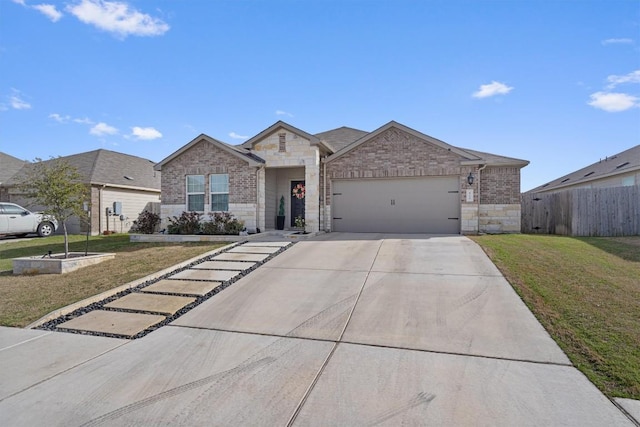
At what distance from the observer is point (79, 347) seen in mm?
4086

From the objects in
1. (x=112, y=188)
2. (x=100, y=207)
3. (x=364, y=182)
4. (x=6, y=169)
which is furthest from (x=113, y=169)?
(x=364, y=182)

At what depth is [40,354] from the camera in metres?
3.90

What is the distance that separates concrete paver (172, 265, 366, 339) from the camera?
4.52m

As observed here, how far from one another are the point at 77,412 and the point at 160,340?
1.48 m

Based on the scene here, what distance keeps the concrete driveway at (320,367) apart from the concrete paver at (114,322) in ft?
1.05

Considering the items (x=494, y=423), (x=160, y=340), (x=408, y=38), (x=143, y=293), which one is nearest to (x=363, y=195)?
(x=408, y=38)

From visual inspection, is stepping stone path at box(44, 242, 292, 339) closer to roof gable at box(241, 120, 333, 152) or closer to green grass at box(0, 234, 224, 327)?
green grass at box(0, 234, 224, 327)

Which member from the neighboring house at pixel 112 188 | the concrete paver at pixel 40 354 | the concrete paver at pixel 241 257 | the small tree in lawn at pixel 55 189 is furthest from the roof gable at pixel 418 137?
the neighboring house at pixel 112 188

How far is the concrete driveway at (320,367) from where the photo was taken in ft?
8.78

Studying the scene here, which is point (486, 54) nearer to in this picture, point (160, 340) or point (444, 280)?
point (444, 280)

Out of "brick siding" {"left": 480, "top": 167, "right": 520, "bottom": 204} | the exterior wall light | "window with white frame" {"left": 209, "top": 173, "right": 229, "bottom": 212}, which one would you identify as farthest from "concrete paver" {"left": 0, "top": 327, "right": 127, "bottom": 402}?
"brick siding" {"left": 480, "top": 167, "right": 520, "bottom": 204}

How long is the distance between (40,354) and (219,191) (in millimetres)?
10008

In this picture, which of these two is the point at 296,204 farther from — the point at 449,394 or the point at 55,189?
the point at 449,394

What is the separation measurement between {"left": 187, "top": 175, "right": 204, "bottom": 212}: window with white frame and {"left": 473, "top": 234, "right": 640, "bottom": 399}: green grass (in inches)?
418
